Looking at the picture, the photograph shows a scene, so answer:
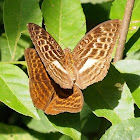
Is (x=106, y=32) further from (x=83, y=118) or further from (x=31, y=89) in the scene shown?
(x=83, y=118)

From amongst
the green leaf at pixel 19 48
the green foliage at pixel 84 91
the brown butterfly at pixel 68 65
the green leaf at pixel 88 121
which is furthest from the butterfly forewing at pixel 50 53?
the green leaf at pixel 88 121

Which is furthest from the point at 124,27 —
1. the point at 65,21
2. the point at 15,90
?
the point at 15,90

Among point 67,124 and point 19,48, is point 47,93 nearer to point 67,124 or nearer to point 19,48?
point 67,124

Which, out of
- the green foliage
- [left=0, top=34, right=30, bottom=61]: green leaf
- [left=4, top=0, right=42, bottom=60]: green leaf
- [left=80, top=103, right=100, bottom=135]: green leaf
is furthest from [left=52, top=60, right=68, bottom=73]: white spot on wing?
[left=80, top=103, right=100, bottom=135]: green leaf

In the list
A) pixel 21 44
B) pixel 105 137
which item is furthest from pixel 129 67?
pixel 21 44

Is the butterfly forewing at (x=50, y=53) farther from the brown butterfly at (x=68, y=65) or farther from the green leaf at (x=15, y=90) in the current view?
the green leaf at (x=15, y=90)

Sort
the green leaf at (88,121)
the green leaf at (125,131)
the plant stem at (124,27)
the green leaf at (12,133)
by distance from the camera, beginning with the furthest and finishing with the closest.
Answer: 1. the green leaf at (88,121)
2. the green leaf at (12,133)
3. the plant stem at (124,27)
4. the green leaf at (125,131)
